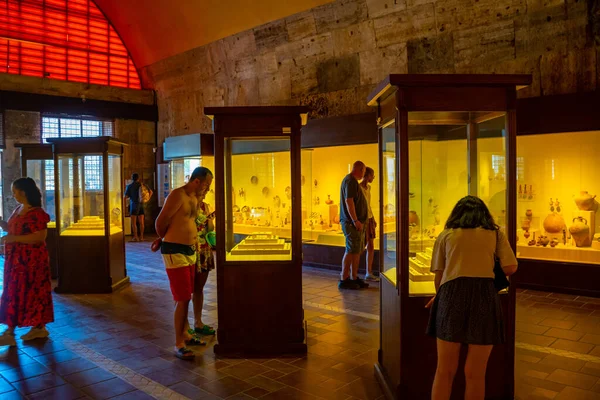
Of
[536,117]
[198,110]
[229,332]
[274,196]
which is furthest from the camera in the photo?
[198,110]

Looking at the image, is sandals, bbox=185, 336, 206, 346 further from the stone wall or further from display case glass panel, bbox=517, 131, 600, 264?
the stone wall

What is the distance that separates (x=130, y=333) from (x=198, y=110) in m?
9.20

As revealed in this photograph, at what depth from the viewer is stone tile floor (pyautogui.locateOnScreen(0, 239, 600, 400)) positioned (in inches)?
155

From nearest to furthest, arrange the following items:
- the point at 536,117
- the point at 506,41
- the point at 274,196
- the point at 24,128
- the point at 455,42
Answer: the point at 274,196 < the point at 536,117 < the point at 506,41 < the point at 455,42 < the point at 24,128

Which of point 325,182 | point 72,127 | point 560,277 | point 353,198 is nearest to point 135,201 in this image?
point 72,127

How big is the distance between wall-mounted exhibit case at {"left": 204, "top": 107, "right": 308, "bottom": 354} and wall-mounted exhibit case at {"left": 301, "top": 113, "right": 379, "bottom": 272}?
4183 mm

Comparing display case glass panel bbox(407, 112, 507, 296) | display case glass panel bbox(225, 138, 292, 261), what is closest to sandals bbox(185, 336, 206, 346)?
display case glass panel bbox(225, 138, 292, 261)

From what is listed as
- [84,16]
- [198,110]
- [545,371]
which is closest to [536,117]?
[545,371]

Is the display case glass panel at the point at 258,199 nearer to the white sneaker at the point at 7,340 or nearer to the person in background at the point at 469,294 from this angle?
the person in background at the point at 469,294

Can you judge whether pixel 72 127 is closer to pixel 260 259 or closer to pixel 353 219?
pixel 353 219

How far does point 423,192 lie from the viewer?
402 cm

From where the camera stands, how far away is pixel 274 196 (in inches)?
201

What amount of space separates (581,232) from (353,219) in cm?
308

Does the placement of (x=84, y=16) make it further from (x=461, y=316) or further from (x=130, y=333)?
(x=461, y=316)
